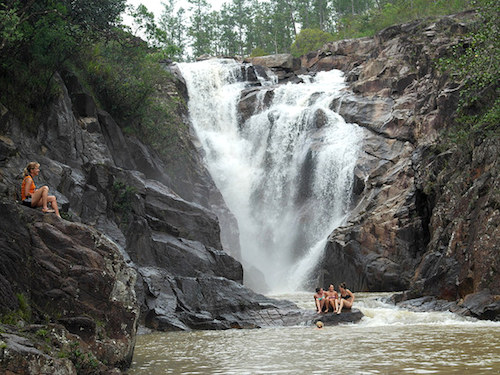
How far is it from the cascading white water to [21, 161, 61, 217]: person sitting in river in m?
19.3

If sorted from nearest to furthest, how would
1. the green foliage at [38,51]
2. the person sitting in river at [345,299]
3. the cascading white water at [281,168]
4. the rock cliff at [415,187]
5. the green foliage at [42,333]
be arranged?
the green foliage at [42,333]
the person sitting in river at [345,299]
the green foliage at [38,51]
the rock cliff at [415,187]
the cascading white water at [281,168]

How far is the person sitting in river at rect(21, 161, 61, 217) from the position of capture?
10.2m

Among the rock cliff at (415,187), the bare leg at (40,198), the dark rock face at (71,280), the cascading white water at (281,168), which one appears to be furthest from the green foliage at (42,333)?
the cascading white water at (281,168)

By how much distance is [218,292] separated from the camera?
1833 centimetres

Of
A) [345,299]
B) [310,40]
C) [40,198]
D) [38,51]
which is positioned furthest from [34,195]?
[310,40]

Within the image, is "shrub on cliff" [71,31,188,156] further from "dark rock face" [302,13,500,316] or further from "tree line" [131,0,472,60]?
"tree line" [131,0,472,60]

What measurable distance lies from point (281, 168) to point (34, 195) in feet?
91.8

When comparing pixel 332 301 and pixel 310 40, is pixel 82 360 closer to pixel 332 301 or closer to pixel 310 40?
pixel 332 301

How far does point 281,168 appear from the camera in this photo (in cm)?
3753

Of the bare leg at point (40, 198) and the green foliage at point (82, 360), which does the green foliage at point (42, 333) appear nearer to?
the green foliage at point (82, 360)

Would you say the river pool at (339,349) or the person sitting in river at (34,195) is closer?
the river pool at (339,349)

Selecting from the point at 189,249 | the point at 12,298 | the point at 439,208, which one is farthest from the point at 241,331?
the point at 439,208

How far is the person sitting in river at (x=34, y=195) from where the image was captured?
10.2 meters

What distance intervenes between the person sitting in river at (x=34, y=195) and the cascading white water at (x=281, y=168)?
1929 centimetres
